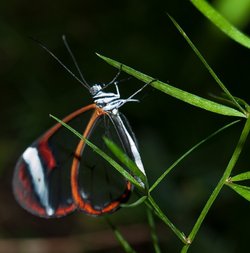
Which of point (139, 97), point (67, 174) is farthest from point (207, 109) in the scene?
point (139, 97)

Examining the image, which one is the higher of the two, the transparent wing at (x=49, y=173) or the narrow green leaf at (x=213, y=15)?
the narrow green leaf at (x=213, y=15)

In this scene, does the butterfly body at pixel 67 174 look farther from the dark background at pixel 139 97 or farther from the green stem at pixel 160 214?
the dark background at pixel 139 97

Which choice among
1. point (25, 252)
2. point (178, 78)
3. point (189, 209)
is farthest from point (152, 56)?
point (25, 252)

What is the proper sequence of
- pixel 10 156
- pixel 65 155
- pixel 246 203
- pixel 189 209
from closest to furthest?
1. pixel 65 155
2. pixel 246 203
3. pixel 189 209
4. pixel 10 156

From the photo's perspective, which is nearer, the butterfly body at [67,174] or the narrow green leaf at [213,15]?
the narrow green leaf at [213,15]

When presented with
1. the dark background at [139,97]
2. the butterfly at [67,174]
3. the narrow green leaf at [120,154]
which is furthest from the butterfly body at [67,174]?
the dark background at [139,97]

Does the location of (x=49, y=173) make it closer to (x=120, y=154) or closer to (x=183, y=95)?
(x=183, y=95)

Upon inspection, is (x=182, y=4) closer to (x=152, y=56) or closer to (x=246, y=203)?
(x=152, y=56)
